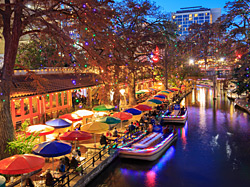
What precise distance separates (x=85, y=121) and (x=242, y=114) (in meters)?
25.6

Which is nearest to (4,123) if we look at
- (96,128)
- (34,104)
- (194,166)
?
(96,128)

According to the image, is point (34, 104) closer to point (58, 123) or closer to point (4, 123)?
point (58, 123)

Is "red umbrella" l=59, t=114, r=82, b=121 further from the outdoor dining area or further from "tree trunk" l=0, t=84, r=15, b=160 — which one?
"tree trunk" l=0, t=84, r=15, b=160

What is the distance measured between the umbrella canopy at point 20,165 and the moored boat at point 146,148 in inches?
338

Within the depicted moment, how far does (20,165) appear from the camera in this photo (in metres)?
10.5

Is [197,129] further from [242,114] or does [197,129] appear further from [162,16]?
[162,16]

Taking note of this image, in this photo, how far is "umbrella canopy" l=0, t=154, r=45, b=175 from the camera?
10.2 metres

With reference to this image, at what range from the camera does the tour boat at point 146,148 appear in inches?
726

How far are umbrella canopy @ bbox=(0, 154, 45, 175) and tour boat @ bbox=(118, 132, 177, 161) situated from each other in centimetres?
860

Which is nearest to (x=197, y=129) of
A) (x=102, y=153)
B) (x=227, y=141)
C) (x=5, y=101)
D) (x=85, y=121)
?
(x=227, y=141)

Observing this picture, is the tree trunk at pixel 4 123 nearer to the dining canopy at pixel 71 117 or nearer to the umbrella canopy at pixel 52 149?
the umbrella canopy at pixel 52 149

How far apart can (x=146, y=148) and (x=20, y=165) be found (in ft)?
34.6

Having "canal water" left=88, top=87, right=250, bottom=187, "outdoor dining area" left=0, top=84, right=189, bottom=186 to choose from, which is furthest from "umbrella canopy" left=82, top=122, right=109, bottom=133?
"canal water" left=88, top=87, right=250, bottom=187

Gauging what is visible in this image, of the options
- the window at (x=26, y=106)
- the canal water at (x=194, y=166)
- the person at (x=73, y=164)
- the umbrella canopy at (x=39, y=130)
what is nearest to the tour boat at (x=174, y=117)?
the canal water at (x=194, y=166)
